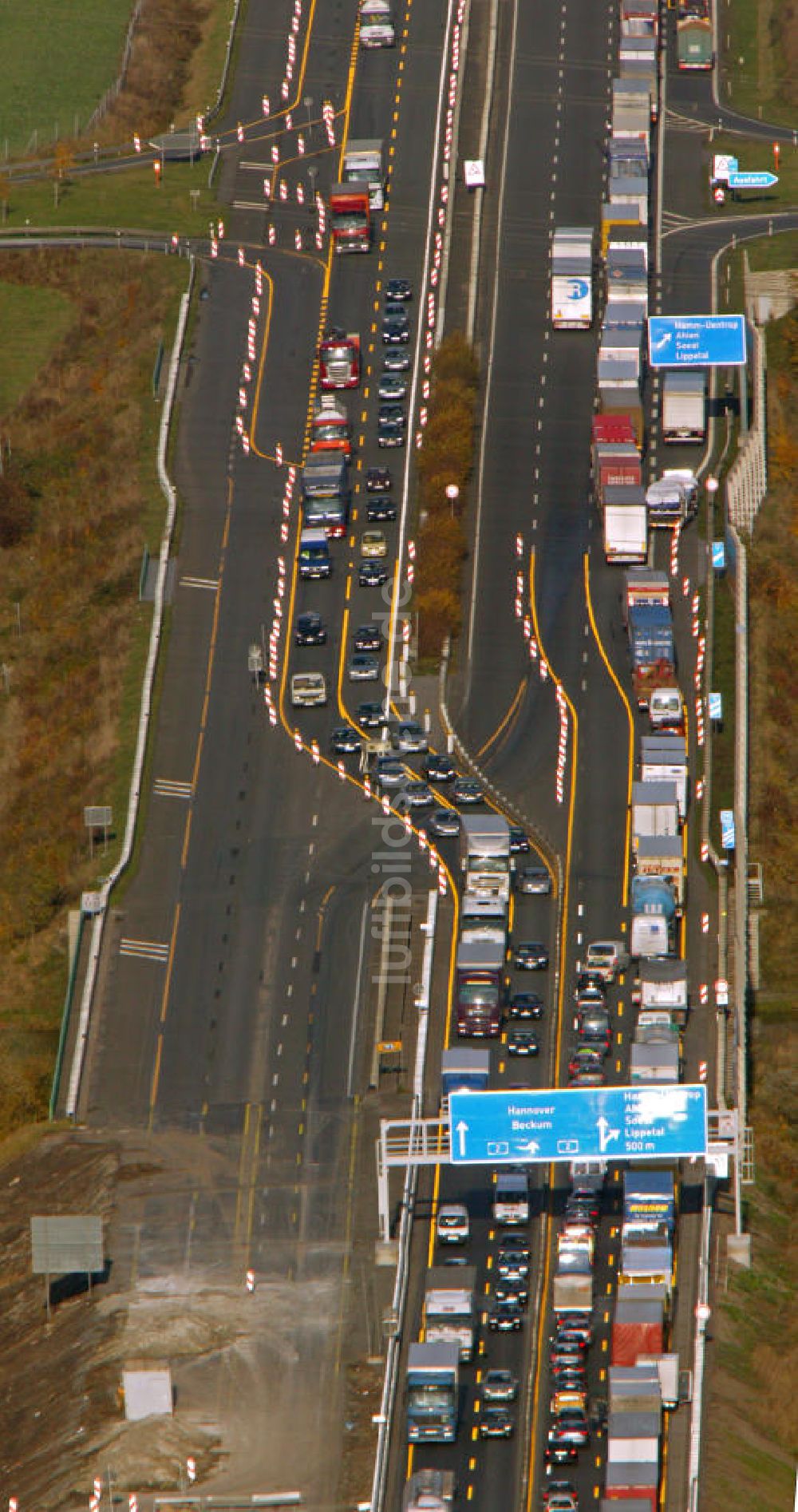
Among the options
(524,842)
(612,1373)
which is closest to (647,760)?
(524,842)

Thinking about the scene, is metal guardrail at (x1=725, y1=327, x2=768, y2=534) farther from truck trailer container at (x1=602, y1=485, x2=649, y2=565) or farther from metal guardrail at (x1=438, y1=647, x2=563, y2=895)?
metal guardrail at (x1=438, y1=647, x2=563, y2=895)

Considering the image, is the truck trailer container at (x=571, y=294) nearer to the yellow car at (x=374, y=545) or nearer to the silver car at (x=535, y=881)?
the yellow car at (x=374, y=545)

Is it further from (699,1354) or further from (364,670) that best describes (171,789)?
(699,1354)

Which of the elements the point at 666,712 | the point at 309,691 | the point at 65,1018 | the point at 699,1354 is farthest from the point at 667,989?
the point at 309,691

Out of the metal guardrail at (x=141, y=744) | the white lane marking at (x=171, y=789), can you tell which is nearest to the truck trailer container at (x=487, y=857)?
the white lane marking at (x=171, y=789)

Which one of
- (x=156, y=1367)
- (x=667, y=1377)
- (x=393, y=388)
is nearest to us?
(x=667, y=1377)

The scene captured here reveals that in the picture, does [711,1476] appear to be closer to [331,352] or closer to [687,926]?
[687,926]
